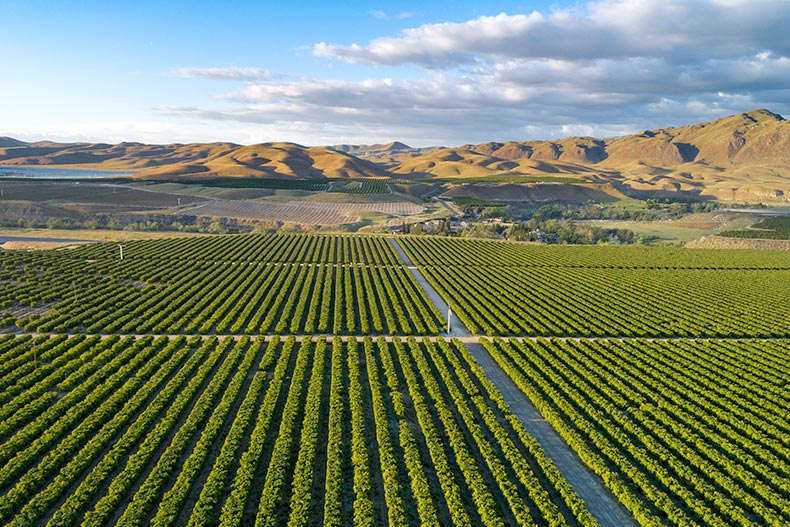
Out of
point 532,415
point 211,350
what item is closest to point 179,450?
point 211,350

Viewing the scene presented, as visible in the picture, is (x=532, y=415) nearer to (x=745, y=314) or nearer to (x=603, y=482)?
(x=603, y=482)

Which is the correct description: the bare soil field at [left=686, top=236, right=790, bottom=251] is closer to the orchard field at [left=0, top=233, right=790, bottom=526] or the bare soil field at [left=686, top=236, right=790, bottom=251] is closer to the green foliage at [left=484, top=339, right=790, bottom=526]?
the orchard field at [left=0, top=233, right=790, bottom=526]

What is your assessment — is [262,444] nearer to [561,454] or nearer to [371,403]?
[371,403]

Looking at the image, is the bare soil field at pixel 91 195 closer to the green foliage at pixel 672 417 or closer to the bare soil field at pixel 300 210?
the bare soil field at pixel 300 210

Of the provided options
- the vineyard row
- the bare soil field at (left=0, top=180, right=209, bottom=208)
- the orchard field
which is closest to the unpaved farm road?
the orchard field

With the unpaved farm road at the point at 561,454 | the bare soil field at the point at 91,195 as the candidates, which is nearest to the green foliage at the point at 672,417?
the unpaved farm road at the point at 561,454

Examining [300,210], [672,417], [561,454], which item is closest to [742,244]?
[672,417]
